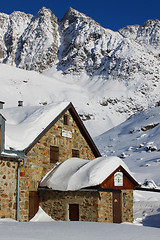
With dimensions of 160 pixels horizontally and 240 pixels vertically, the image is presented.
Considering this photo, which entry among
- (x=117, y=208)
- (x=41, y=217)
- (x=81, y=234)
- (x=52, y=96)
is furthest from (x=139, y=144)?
(x=52, y=96)

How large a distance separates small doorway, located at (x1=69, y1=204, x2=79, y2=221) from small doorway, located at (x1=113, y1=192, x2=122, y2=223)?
5.78ft

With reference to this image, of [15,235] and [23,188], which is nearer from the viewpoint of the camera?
[15,235]

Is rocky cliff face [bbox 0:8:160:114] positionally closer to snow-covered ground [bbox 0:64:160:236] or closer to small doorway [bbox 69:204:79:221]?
snow-covered ground [bbox 0:64:160:236]

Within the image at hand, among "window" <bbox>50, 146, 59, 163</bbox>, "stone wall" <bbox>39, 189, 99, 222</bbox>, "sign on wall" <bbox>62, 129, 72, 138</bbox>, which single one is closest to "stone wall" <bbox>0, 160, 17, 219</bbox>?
"stone wall" <bbox>39, 189, 99, 222</bbox>

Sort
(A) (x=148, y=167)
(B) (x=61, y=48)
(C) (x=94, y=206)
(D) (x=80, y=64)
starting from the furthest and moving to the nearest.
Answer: (B) (x=61, y=48)
(D) (x=80, y=64)
(A) (x=148, y=167)
(C) (x=94, y=206)

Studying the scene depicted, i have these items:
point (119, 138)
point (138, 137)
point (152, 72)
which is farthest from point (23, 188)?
point (152, 72)

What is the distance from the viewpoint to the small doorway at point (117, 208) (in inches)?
618

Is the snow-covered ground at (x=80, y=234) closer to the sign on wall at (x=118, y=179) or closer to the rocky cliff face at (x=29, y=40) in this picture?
the sign on wall at (x=118, y=179)

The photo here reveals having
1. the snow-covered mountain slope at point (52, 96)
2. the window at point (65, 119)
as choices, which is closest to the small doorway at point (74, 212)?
the window at point (65, 119)

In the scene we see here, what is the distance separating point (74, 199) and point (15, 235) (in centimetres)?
753

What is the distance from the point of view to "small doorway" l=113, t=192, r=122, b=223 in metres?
15.7

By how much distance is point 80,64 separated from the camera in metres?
129

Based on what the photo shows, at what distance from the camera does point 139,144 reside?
43.1 metres

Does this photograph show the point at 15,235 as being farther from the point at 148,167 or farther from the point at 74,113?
the point at 148,167
